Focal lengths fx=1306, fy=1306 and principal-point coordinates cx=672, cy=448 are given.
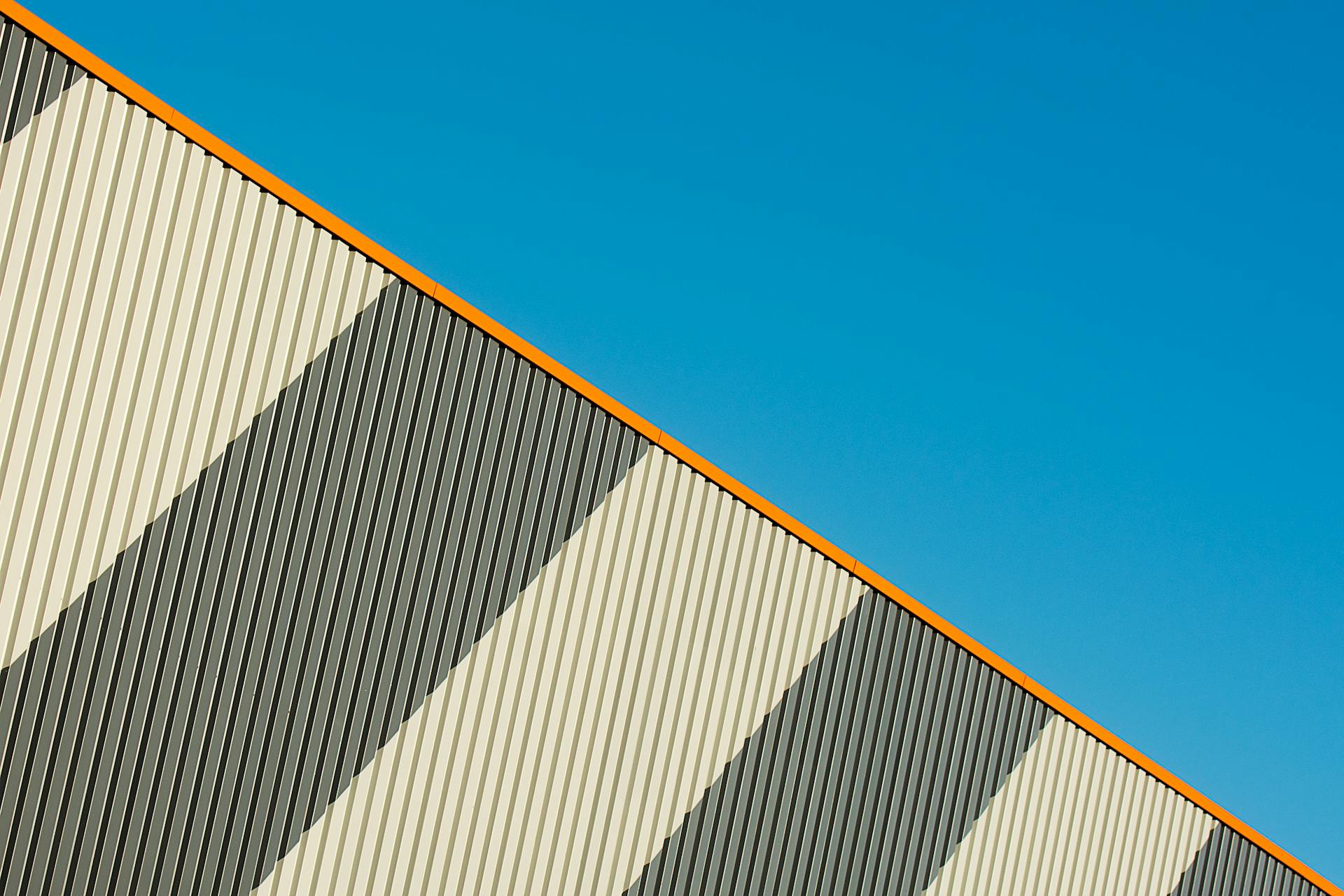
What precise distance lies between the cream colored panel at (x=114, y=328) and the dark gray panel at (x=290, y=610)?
0.25 metres

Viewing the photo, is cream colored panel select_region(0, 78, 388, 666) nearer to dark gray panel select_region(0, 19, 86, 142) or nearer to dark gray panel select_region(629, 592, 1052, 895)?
dark gray panel select_region(0, 19, 86, 142)

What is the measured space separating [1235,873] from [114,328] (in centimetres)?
1348

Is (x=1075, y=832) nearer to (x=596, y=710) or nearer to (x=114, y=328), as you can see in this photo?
(x=596, y=710)

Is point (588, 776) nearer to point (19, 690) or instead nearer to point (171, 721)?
point (171, 721)

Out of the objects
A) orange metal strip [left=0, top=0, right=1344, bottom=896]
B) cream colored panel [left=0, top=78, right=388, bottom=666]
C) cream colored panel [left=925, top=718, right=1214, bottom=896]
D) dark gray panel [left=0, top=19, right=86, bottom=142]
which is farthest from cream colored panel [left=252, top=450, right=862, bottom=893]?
dark gray panel [left=0, top=19, right=86, bottom=142]

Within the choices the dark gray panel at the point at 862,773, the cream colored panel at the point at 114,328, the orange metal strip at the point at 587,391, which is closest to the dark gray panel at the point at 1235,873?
the orange metal strip at the point at 587,391

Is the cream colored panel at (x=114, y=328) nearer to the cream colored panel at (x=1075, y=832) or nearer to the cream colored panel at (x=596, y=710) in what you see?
the cream colored panel at (x=596, y=710)

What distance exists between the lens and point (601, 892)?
35.4ft

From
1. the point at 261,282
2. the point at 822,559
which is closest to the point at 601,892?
the point at 822,559

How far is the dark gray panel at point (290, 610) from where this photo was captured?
27.8 feet

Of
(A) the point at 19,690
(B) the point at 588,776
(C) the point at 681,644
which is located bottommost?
(A) the point at 19,690

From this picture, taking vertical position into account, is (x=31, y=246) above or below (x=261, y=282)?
below

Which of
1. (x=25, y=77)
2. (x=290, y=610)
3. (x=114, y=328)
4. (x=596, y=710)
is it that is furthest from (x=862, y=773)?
(x=25, y=77)

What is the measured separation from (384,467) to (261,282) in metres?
1.63
